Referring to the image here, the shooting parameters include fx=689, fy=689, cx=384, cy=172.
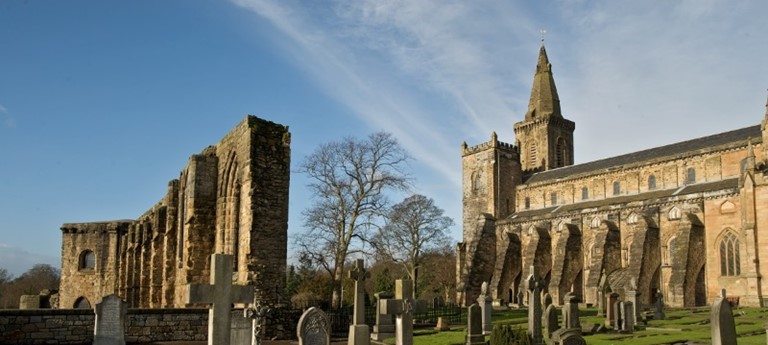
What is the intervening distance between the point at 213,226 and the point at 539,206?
36.0 metres

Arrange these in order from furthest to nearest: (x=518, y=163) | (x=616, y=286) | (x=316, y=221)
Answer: (x=518, y=163) < (x=616, y=286) < (x=316, y=221)

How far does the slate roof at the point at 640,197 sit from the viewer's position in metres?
41.1

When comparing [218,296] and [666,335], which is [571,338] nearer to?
[218,296]

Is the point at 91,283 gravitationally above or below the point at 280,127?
below

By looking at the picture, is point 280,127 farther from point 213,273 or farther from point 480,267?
point 480,267

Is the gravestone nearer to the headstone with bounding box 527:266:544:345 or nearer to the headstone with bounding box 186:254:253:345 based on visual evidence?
the headstone with bounding box 527:266:544:345

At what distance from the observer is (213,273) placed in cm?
1055

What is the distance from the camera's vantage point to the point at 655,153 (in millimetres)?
49875

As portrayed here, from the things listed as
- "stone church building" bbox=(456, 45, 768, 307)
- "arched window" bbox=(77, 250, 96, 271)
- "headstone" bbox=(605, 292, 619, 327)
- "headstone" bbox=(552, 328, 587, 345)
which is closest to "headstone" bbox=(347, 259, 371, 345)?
"headstone" bbox=(552, 328, 587, 345)

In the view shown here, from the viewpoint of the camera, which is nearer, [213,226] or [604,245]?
[213,226]

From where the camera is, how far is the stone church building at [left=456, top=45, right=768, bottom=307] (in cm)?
3819

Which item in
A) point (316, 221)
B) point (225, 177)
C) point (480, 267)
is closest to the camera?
point (225, 177)

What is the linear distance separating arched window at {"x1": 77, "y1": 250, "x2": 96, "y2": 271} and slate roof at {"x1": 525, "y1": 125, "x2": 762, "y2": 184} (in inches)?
1370

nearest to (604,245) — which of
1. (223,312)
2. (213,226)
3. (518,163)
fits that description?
(518,163)
